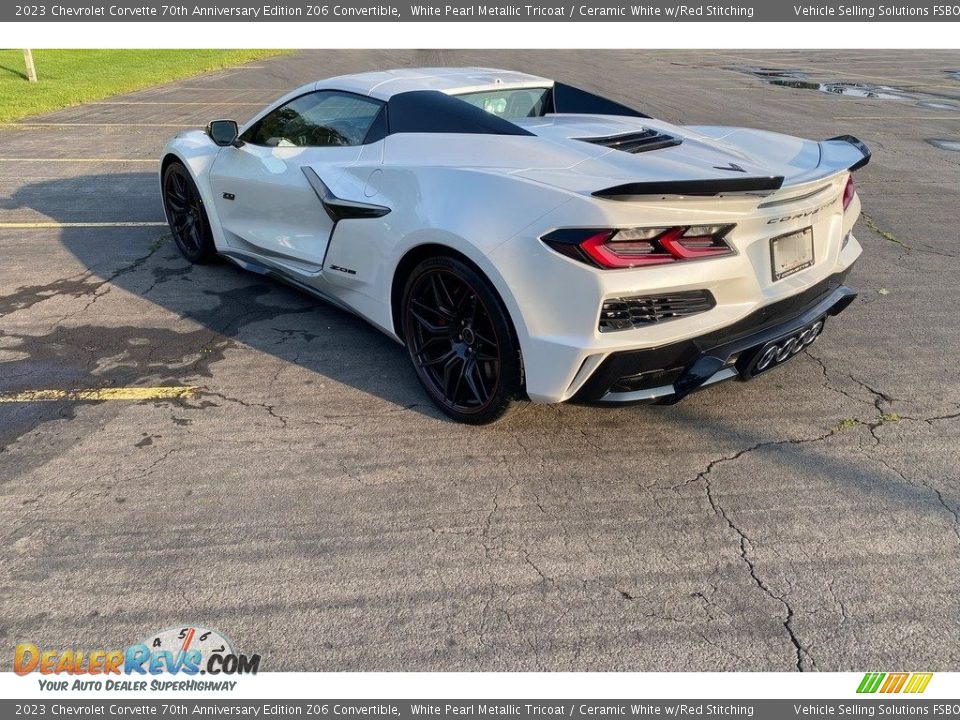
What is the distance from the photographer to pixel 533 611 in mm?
2438

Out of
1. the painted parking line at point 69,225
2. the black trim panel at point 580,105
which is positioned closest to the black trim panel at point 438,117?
the black trim panel at point 580,105

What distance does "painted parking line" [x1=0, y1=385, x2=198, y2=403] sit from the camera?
379 centimetres

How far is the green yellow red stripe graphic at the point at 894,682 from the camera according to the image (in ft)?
7.09

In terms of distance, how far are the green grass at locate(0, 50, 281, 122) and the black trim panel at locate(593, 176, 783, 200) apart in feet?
46.0

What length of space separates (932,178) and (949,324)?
4857mm

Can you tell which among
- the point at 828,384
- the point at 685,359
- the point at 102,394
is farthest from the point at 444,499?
the point at 828,384

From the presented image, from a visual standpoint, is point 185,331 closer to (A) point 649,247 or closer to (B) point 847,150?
(A) point 649,247

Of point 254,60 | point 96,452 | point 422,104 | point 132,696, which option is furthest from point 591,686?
point 254,60

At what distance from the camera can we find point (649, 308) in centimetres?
279

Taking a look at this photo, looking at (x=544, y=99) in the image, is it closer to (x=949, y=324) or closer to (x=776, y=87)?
(x=949, y=324)

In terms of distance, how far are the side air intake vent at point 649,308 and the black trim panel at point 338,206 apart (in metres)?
1.37

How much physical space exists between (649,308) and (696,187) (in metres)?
0.48

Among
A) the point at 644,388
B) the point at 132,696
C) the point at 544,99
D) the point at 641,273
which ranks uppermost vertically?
the point at 544,99
